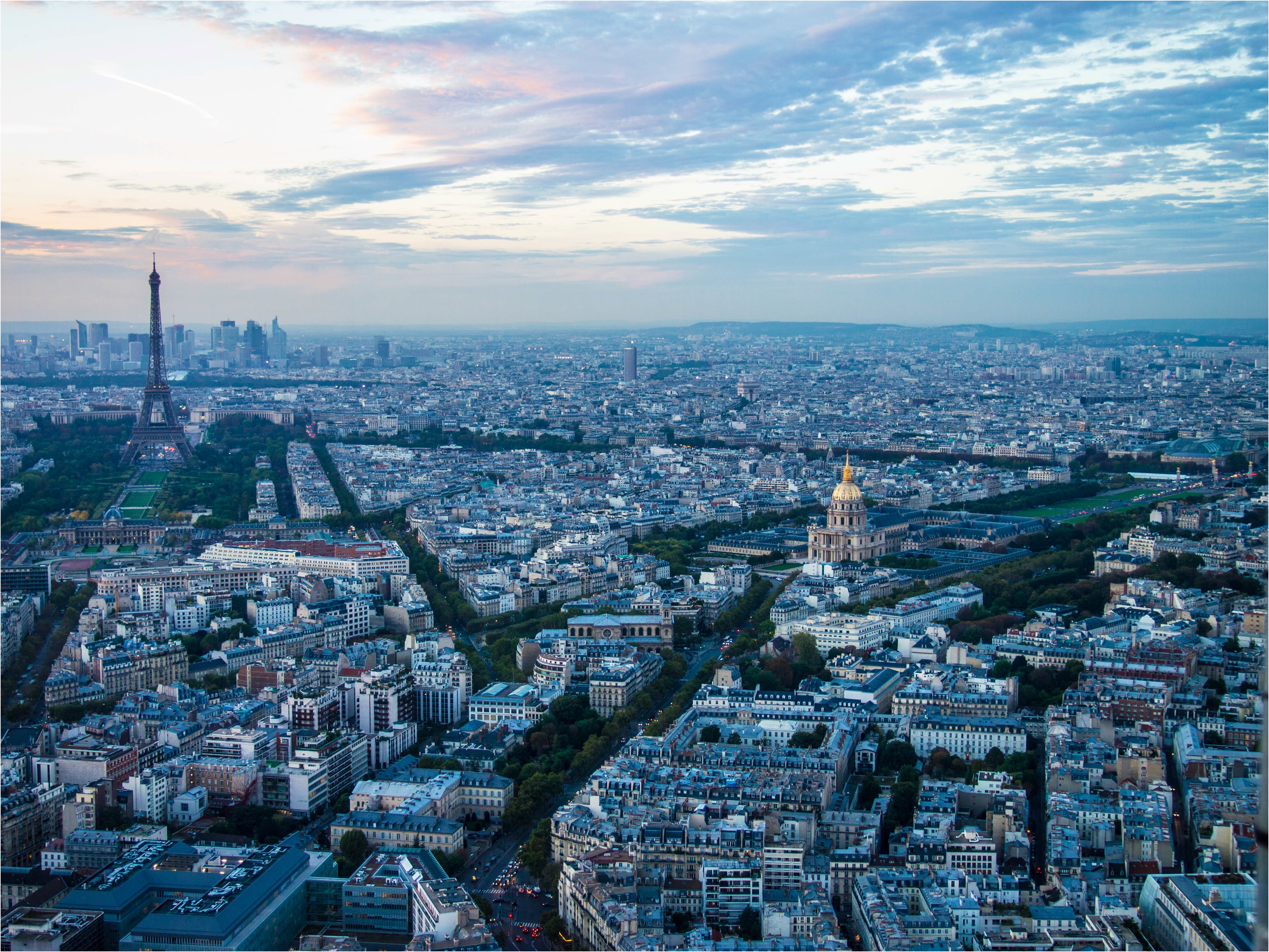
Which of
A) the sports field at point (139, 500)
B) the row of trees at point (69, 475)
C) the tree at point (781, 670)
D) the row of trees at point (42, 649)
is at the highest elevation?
the row of trees at point (69, 475)

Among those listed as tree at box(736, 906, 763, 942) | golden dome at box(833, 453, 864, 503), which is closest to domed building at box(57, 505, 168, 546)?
golden dome at box(833, 453, 864, 503)

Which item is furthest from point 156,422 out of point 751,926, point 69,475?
point 751,926

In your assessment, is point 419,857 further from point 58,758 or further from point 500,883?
point 58,758

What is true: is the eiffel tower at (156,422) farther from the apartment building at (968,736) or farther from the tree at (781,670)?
the apartment building at (968,736)

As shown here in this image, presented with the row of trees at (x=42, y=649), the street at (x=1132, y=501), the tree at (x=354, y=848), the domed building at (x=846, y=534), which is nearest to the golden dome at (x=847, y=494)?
the domed building at (x=846, y=534)

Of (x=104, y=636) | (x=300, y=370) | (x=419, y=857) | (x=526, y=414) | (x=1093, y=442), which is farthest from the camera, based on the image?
(x=300, y=370)

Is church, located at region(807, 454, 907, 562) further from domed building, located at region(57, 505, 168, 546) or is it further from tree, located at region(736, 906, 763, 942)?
tree, located at region(736, 906, 763, 942)

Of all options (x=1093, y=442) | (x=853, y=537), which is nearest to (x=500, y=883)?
(x=853, y=537)
